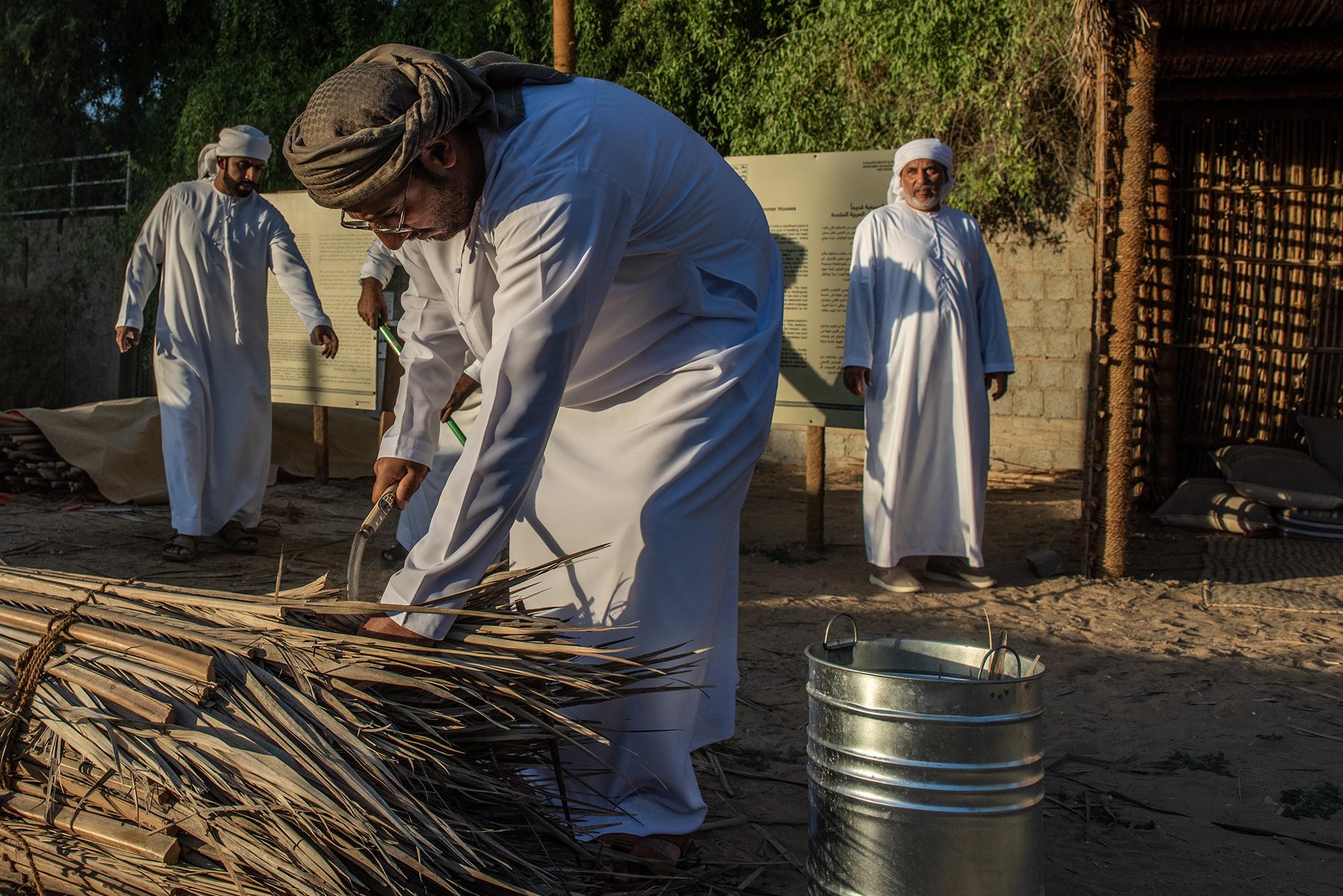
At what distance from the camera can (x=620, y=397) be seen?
98.2 inches

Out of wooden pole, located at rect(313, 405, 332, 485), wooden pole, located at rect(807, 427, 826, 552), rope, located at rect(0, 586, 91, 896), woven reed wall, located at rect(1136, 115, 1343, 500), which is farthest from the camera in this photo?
wooden pole, located at rect(313, 405, 332, 485)

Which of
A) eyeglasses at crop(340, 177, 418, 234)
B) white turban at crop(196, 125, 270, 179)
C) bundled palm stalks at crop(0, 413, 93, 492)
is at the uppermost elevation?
white turban at crop(196, 125, 270, 179)

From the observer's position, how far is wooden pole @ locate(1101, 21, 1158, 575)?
5406 millimetres

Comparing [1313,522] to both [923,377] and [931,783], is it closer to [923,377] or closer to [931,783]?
[923,377]

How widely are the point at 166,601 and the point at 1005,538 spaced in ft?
18.1

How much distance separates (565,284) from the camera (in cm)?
204

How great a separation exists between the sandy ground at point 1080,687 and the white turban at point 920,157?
6.08ft

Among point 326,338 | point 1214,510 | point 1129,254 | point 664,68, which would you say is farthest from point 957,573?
point 664,68

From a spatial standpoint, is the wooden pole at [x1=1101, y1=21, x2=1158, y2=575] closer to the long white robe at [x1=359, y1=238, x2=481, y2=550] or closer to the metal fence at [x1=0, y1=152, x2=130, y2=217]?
the long white robe at [x1=359, y1=238, x2=481, y2=550]

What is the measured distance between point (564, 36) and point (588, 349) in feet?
14.9

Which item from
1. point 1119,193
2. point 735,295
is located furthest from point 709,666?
point 1119,193

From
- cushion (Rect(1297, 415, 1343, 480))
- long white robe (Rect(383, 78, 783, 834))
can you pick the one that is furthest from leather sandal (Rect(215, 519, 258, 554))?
cushion (Rect(1297, 415, 1343, 480))

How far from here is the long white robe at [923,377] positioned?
555 centimetres

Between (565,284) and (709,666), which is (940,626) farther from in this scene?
(565,284)
